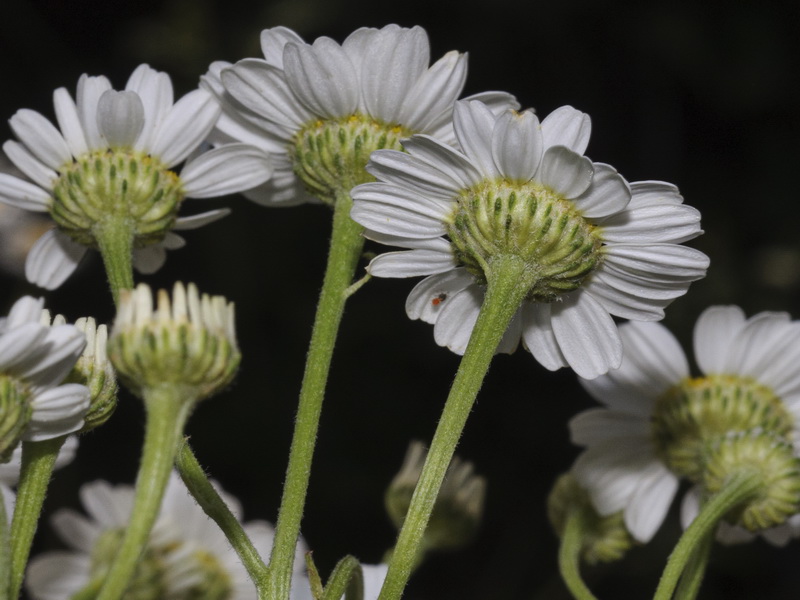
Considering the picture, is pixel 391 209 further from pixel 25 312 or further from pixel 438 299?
pixel 25 312

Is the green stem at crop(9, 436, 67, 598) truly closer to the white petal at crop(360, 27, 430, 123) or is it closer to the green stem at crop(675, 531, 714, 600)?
the white petal at crop(360, 27, 430, 123)

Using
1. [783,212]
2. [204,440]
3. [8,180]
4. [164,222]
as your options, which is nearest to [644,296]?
[164,222]

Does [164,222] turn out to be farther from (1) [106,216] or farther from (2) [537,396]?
(2) [537,396]

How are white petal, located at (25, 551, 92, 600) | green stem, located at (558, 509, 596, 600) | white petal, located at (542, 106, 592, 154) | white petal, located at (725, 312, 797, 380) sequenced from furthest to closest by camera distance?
white petal, located at (25, 551, 92, 600) → white petal, located at (725, 312, 797, 380) → green stem, located at (558, 509, 596, 600) → white petal, located at (542, 106, 592, 154)

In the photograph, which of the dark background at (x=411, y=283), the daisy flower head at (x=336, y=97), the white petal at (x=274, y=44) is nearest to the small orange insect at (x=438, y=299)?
the daisy flower head at (x=336, y=97)

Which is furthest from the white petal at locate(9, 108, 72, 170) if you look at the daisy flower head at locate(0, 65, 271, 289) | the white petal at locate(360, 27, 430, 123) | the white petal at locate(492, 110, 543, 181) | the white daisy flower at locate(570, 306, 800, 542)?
the white daisy flower at locate(570, 306, 800, 542)

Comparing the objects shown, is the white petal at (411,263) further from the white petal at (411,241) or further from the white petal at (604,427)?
the white petal at (604,427)
